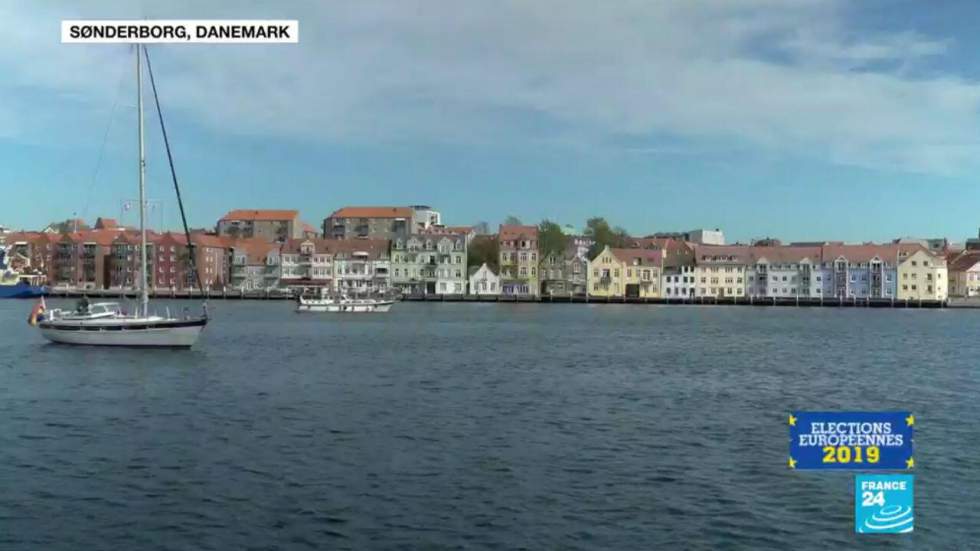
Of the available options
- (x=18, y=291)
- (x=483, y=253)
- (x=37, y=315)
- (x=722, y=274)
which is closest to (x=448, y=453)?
(x=37, y=315)

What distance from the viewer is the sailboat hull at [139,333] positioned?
46469 mm

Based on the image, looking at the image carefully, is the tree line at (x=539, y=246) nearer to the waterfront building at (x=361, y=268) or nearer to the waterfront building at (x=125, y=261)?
the waterfront building at (x=361, y=268)

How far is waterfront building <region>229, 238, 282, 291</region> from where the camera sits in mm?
164125

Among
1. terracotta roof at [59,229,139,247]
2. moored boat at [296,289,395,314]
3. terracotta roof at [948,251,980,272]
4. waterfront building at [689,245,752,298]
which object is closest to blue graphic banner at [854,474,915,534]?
moored boat at [296,289,395,314]

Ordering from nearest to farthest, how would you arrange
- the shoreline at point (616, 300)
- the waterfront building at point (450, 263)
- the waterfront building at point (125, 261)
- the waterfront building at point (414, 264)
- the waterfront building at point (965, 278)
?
the shoreline at point (616, 300) → the waterfront building at point (450, 263) → the waterfront building at point (414, 264) → the waterfront building at point (125, 261) → the waterfront building at point (965, 278)

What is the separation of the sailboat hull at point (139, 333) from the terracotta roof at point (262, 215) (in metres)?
141

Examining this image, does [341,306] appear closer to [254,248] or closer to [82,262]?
[254,248]

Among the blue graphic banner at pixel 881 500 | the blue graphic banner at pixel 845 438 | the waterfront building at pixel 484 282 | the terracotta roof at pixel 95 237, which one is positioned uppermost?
the terracotta roof at pixel 95 237

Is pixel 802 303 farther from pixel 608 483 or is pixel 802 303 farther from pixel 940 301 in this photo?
pixel 608 483

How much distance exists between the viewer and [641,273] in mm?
158500

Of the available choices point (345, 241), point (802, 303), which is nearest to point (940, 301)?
point (802, 303)

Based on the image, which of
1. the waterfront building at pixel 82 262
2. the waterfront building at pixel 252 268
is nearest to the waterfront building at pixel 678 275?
the waterfront building at pixel 252 268

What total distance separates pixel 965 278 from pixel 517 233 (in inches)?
2981

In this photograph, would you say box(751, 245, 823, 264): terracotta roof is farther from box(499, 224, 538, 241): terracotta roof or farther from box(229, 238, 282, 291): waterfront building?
box(229, 238, 282, 291): waterfront building
